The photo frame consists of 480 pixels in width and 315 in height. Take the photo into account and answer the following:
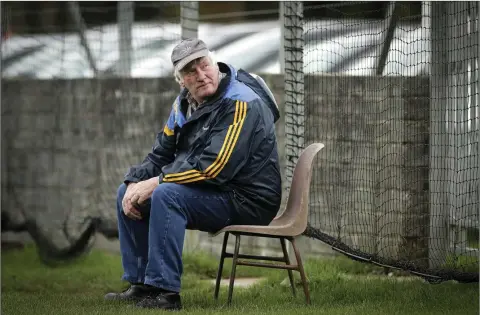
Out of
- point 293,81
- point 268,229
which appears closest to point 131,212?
point 268,229

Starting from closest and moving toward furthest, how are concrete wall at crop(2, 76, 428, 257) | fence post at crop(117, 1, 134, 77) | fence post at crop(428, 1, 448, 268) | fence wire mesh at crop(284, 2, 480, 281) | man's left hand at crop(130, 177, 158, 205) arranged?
1. man's left hand at crop(130, 177, 158, 205)
2. fence wire mesh at crop(284, 2, 480, 281)
3. fence post at crop(428, 1, 448, 268)
4. concrete wall at crop(2, 76, 428, 257)
5. fence post at crop(117, 1, 134, 77)

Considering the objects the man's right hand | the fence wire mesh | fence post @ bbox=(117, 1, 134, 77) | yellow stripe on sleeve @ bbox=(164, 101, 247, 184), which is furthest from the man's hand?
fence post @ bbox=(117, 1, 134, 77)

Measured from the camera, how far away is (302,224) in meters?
6.62

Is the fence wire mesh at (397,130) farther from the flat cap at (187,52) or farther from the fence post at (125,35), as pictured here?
the fence post at (125,35)

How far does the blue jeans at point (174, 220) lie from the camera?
630 cm

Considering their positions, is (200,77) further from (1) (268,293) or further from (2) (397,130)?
(2) (397,130)

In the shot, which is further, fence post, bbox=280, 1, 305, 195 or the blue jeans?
fence post, bbox=280, 1, 305, 195

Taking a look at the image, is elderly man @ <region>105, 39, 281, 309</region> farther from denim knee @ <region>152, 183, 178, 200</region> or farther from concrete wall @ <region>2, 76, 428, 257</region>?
concrete wall @ <region>2, 76, 428, 257</region>

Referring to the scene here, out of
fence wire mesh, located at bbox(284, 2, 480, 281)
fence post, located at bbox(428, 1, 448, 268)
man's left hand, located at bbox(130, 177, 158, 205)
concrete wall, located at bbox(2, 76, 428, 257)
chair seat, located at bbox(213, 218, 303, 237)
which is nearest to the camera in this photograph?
chair seat, located at bbox(213, 218, 303, 237)

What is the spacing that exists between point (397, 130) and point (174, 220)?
9.74 feet

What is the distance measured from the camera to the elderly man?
6.33 m

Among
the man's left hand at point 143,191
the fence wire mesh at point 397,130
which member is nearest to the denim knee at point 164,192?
the man's left hand at point 143,191

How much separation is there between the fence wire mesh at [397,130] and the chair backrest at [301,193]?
2.91ft

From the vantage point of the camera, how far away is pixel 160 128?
10766 mm
